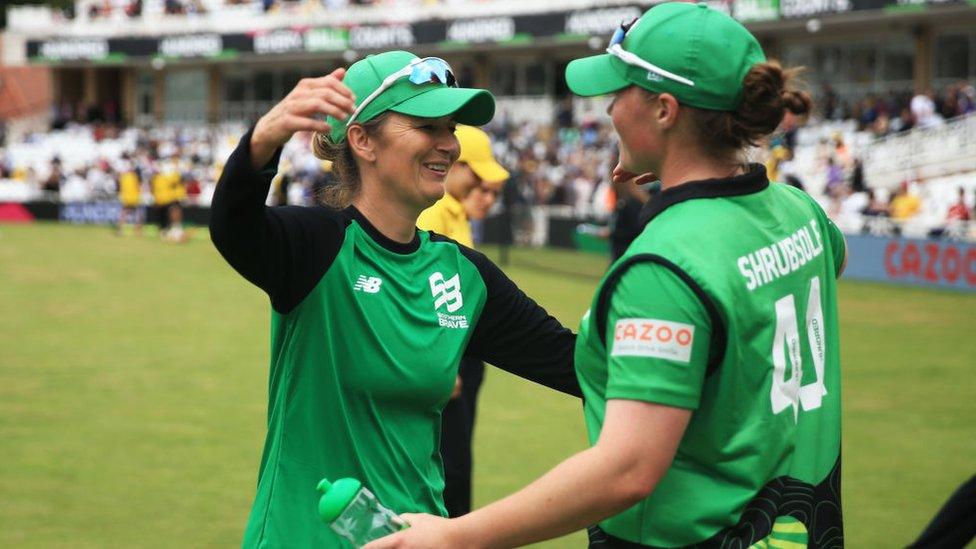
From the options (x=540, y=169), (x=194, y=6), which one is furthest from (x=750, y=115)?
(x=194, y=6)

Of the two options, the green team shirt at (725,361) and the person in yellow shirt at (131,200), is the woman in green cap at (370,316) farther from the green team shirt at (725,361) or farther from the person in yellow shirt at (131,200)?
the person in yellow shirt at (131,200)

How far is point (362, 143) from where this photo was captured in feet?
11.0

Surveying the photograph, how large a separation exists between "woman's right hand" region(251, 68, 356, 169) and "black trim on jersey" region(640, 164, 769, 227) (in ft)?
2.24

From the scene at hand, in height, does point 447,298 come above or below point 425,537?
above

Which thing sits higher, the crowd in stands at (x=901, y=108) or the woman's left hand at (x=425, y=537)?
the woman's left hand at (x=425, y=537)

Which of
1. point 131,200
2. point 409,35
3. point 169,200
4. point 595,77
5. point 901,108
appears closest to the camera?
point 595,77

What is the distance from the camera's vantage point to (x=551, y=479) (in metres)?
2.36

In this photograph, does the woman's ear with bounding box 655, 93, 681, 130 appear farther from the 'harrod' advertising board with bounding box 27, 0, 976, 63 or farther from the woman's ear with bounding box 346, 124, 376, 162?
the 'harrod' advertising board with bounding box 27, 0, 976, 63

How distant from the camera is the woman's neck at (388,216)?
3352 millimetres

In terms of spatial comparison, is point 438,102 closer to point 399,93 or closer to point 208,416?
point 399,93

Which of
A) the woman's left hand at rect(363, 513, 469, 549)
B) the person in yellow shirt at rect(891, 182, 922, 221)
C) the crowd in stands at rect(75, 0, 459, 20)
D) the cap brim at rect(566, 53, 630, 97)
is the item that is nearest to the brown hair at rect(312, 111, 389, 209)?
the cap brim at rect(566, 53, 630, 97)

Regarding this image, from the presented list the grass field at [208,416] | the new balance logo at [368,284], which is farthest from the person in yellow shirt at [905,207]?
the new balance logo at [368,284]

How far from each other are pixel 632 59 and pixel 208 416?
819 cm

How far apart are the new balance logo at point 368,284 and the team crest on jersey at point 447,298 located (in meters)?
0.18
